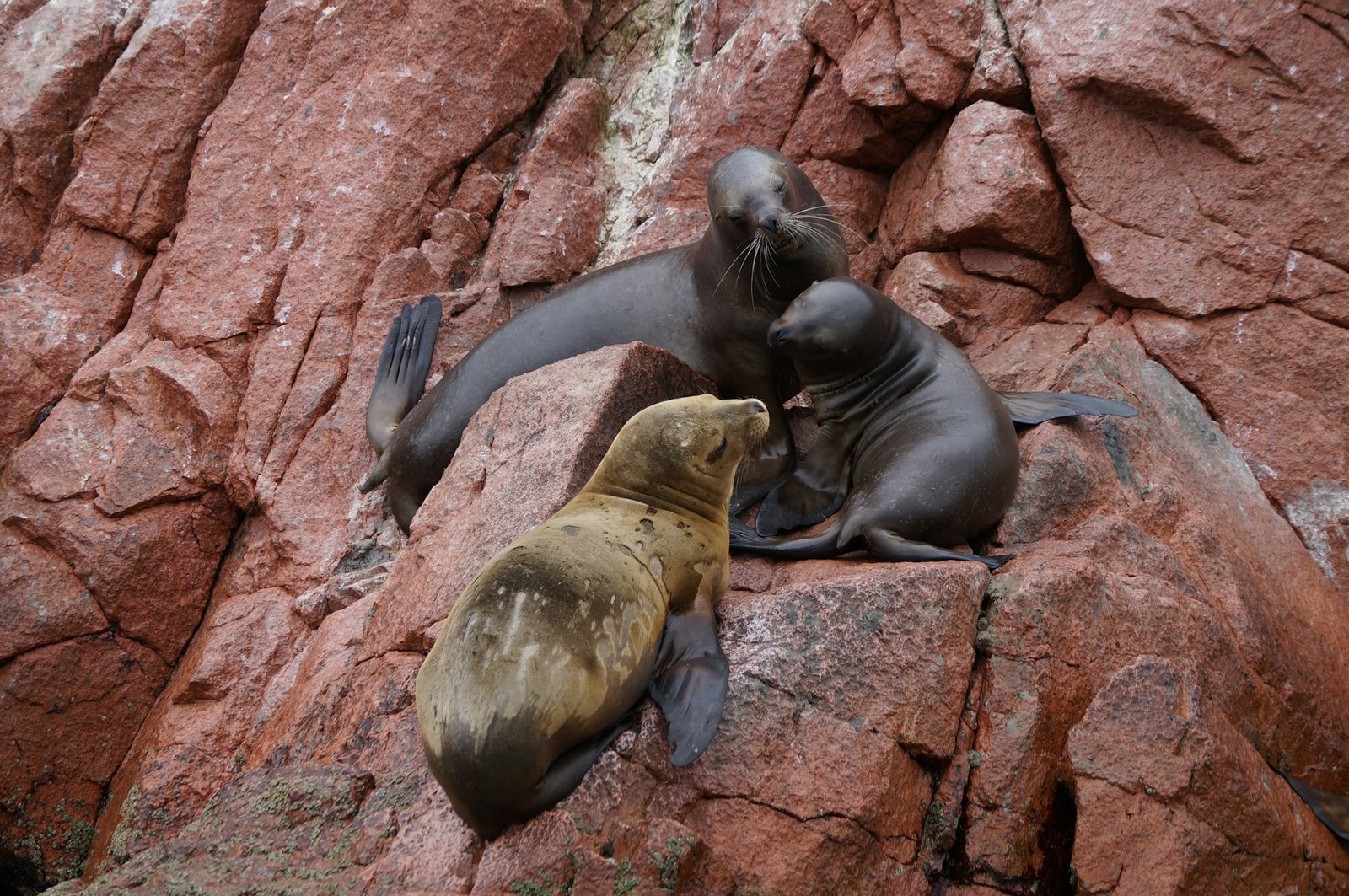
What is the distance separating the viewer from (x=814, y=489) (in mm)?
5555

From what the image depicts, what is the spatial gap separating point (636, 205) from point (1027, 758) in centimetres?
513

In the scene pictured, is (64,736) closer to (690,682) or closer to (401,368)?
(401,368)

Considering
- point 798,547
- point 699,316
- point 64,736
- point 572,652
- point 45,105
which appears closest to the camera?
point 572,652

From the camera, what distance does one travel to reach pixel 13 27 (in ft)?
27.6

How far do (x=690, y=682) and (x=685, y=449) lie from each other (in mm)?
942

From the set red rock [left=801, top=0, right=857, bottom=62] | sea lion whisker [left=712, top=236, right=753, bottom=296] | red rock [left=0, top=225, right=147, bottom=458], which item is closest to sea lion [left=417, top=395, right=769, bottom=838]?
sea lion whisker [left=712, top=236, right=753, bottom=296]

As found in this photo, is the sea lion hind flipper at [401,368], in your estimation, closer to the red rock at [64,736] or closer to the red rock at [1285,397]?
the red rock at [64,736]

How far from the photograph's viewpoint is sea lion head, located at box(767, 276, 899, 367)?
556 cm

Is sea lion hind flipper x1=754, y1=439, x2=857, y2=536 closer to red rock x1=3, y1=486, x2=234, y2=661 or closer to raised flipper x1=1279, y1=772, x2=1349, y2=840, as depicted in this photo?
raised flipper x1=1279, y1=772, x2=1349, y2=840

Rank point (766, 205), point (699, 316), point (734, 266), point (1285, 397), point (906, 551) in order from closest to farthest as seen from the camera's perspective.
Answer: point (906, 551)
point (766, 205)
point (1285, 397)
point (734, 266)
point (699, 316)

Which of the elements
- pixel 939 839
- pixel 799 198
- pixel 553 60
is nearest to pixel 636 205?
pixel 553 60

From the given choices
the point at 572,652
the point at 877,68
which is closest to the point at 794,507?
the point at 572,652

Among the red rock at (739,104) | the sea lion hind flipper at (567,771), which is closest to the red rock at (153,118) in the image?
the red rock at (739,104)

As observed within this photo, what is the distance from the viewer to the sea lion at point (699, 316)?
6.11 meters
